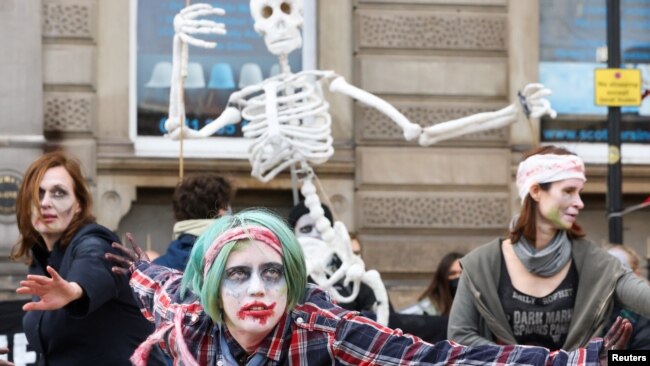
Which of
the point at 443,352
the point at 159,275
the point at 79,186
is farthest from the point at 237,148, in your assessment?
the point at 443,352

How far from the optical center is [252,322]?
4602 mm

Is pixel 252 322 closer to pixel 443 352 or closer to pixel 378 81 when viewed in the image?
pixel 443 352

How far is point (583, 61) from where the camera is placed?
15.0 metres

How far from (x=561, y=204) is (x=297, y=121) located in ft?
14.7

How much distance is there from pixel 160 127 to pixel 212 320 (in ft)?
31.0

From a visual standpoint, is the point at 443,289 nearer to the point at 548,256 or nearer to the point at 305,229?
the point at 305,229

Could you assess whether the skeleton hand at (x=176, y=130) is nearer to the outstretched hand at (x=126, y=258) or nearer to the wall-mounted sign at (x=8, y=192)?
the wall-mounted sign at (x=8, y=192)

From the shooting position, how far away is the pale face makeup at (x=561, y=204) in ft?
21.4

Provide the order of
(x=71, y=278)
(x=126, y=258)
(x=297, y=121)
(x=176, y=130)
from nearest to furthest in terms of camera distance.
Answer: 1. (x=126, y=258)
2. (x=71, y=278)
3. (x=176, y=130)
4. (x=297, y=121)

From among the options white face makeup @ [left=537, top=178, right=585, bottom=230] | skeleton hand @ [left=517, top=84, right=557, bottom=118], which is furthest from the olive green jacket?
skeleton hand @ [left=517, top=84, right=557, bottom=118]

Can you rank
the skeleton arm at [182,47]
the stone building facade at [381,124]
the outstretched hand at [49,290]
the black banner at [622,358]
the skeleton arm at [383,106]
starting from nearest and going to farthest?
1. the black banner at [622,358]
2. the outstretched hand at [49,290]
3. the skeleton arm at [182,47]
4. the skeleton arm at [383,106]
5. the stone building facade at [381,124]

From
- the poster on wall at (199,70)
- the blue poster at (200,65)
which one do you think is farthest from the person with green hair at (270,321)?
the blue poster at (200,65)

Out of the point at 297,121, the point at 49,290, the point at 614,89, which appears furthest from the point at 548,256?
the point at 614,89

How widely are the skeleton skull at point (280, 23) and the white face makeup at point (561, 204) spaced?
452cm
